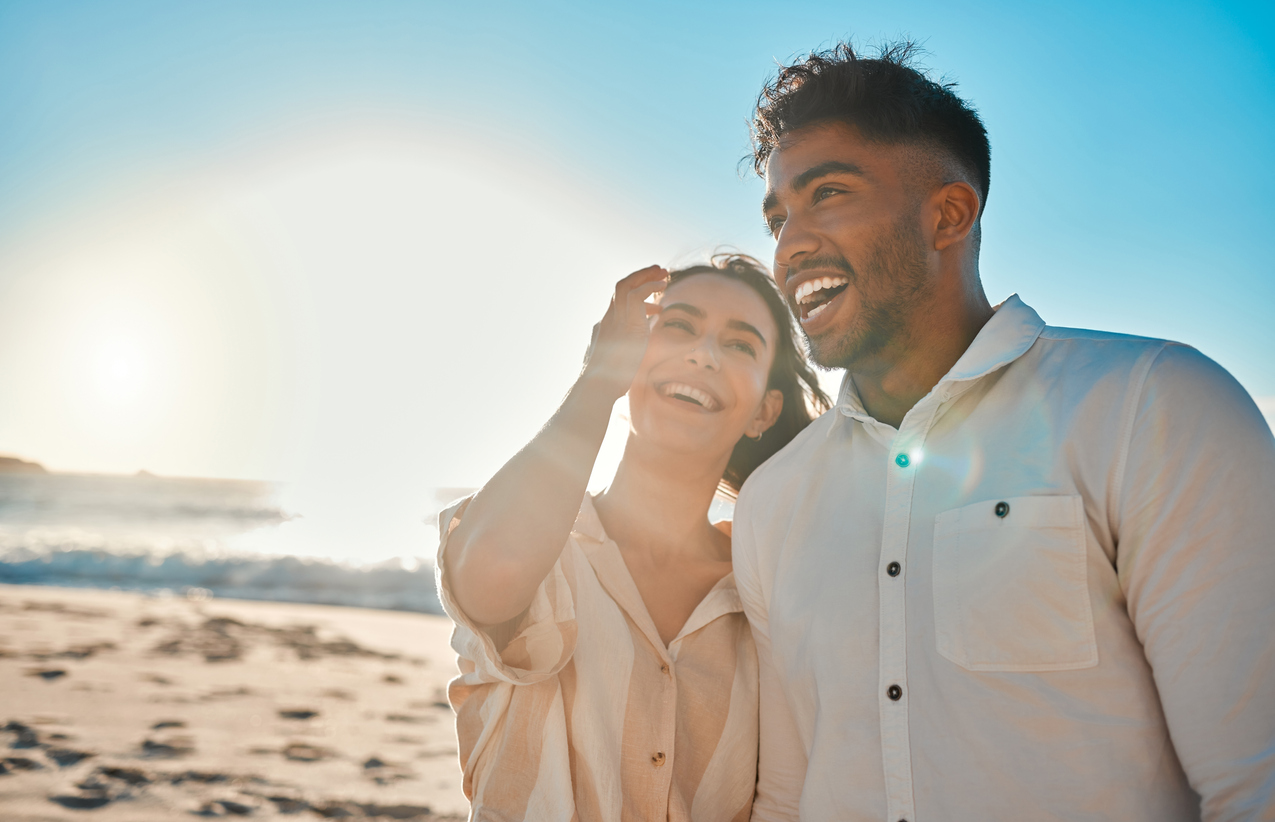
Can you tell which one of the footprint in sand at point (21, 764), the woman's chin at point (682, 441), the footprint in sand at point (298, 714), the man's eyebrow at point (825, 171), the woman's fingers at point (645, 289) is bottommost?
the footprint in sand at point (298, 714)

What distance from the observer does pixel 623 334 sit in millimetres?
2648

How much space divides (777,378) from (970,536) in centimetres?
197

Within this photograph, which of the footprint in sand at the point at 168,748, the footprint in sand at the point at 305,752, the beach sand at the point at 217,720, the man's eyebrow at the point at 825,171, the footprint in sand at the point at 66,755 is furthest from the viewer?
the footprint in sand at the point at 305,752

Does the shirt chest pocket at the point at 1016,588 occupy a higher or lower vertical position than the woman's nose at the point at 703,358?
lower

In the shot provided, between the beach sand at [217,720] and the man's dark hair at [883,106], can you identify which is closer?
the man's dark hair at [883,106]

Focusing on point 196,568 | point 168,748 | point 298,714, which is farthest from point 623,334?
point 196,568

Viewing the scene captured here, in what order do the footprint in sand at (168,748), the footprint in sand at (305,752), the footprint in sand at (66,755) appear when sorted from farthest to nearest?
the footprint in sand at (305,752), the footprint in sand at (168,748), the footprint in sand at (66,755)

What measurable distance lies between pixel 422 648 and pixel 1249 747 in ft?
30.1

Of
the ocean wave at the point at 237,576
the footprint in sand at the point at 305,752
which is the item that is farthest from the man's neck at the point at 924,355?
the ocean wave at the point at 237,576

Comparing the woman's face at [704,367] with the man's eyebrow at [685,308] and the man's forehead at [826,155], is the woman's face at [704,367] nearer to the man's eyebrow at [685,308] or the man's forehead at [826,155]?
the man's eyebrow at [685,308]

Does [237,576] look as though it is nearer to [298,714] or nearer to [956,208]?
[298,714]

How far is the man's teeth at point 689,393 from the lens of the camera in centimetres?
315

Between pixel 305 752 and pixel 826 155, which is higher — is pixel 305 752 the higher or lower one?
the lower one

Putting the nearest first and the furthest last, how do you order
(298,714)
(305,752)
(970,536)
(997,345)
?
(970,536) < (997,345) < (305,752) < (298,714)
